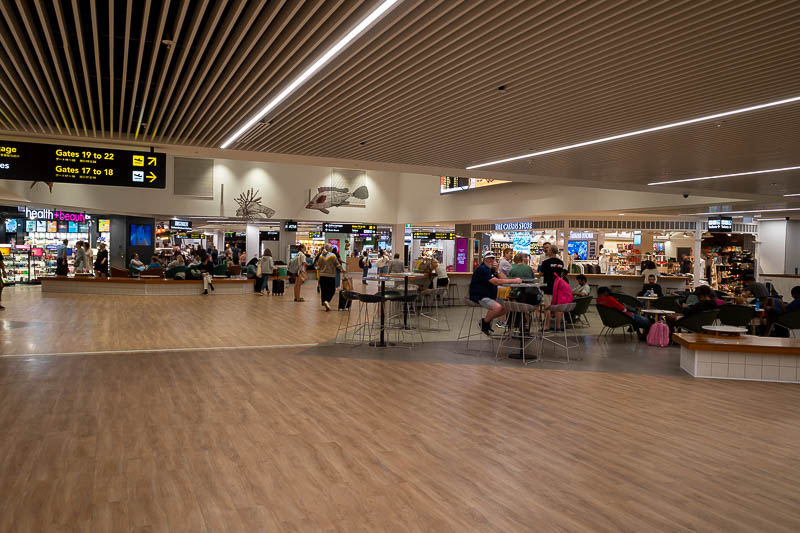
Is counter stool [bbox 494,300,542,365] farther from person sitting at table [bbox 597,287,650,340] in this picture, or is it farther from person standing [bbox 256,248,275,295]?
person standing [bbox 256,248,275,295]

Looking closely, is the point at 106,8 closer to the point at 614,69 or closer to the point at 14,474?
the point at 14,474

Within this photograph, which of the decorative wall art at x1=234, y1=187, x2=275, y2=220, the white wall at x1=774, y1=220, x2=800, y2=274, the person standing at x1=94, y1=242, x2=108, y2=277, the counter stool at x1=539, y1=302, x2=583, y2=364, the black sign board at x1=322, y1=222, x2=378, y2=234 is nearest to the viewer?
the counter stool at x1=539, y1=302, x2=583, y2=364

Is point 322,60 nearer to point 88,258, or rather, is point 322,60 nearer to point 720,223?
point 720,223

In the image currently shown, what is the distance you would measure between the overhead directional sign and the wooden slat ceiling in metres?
0.27

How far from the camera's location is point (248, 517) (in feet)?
10.2

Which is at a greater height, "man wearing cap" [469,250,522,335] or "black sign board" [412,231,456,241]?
"black sign board" [412,231,456,241]

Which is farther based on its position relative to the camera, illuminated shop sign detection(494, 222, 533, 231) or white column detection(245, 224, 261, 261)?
white column detection(245, 224, 261, 261)

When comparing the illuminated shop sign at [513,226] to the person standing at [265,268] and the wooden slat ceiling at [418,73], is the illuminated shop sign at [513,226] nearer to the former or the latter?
the person standing at [265,268]

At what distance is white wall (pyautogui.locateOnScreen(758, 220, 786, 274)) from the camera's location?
18.7 meters

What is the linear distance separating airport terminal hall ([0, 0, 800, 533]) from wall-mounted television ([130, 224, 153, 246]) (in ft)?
41.5

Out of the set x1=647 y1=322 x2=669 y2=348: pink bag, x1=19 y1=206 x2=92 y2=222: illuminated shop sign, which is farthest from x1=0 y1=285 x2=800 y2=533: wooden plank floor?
x1=19 y1=206 x2=92 y2=222: illuminated shop sign

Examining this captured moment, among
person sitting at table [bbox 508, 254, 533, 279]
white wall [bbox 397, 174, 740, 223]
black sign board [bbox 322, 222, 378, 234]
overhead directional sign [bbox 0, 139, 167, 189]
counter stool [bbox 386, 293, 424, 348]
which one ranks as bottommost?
counter stool [bbox 386, 293, 424, 348]

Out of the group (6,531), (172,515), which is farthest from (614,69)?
(6,531)

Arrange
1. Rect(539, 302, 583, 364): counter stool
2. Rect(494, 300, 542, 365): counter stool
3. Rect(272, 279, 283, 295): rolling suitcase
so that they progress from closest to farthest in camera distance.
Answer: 1. Rect(494, 300, 542, 365): counter stool
2. Rect(539, 302, 583, 364): counter stool
3. Rect(272, 279, 283, 295): rolling suitcase
